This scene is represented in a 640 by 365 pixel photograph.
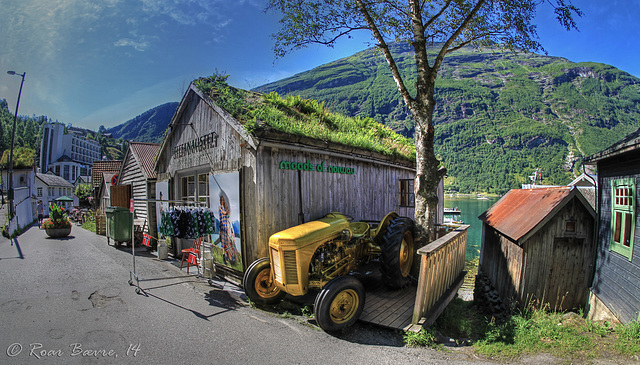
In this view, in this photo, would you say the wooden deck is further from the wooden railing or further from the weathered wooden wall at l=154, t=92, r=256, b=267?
the weathered wooden wall at l=154, t=92, r=256, b=267

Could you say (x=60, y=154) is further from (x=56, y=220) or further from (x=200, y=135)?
(x=200, y=135)

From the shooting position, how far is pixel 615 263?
5.44 meters

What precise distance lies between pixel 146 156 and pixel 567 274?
597 inches

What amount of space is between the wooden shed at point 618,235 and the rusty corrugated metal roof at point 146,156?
13208 mm

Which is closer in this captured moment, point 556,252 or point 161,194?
point 556,252

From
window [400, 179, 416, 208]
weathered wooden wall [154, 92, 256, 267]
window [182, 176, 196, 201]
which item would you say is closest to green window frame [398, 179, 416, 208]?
window [400, 179, 416, 208]

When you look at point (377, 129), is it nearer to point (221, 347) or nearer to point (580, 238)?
point (580, 238)

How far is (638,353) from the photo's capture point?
404 centimetres

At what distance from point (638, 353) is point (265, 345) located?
191 inches

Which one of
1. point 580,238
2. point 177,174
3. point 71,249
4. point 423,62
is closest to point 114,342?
point 177,174

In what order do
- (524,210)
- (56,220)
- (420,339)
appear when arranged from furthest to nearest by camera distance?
(56,220)
(524,210)
(420,339)

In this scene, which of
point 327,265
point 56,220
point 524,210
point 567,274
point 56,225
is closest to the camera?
point 327,265

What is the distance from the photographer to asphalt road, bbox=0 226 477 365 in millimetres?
3865

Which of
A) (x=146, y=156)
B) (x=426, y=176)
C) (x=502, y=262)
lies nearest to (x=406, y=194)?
(x=502, y=262)
